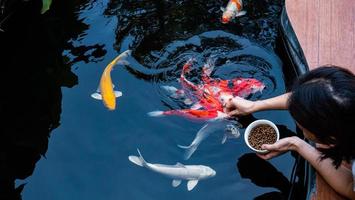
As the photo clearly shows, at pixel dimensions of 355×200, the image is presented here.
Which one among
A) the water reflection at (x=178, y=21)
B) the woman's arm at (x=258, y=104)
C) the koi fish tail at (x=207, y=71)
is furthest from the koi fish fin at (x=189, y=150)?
the water reflection at (x=178, y=21)

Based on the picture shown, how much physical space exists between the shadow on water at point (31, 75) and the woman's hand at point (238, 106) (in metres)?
1.53

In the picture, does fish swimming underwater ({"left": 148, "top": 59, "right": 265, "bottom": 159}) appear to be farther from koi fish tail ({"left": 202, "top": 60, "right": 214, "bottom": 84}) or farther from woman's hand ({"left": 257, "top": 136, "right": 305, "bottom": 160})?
woman's hand ({"left": 257, "top": 136, "right": 305, "bottom": 160})

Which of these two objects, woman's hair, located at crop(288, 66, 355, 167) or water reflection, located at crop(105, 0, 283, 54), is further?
water reflection, located at crop(105, 0, 283, 54)

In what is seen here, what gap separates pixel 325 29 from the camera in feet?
12.4

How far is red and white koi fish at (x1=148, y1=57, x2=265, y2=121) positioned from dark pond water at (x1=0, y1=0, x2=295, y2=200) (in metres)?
0.07

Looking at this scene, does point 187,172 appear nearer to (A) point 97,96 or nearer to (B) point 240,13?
(A) point 97,96

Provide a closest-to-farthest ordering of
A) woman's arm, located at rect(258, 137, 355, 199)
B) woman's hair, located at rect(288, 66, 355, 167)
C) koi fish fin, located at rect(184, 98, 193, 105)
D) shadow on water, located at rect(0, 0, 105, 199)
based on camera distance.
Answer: woman's hair, located at rect(288, 66, 355, 167)
woman's arm, located at rect(258, 137, 355, 199)
shadow on water, located at rect(0, 0, 105, 199)
koi fish fin, located at rect(184, 98, 193, 105)

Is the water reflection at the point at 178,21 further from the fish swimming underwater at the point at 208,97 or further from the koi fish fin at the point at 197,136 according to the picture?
the koi fish fin at the point at 197,136

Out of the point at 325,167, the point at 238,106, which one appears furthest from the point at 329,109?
the point at 238,106

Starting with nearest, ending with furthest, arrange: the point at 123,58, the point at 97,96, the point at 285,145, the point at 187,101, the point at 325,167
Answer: the point at 325,167
the point at 285,145
the point at 187,101
the point at 97,96
the point at 123,58

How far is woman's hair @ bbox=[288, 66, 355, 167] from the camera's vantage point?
233 cm

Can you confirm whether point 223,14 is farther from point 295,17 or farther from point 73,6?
point 73,6

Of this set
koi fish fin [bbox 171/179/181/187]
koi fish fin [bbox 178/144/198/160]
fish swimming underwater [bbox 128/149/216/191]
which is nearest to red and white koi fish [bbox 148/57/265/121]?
koi fish fin [bbox 178/144/198/160]

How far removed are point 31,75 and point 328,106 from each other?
117 inches
